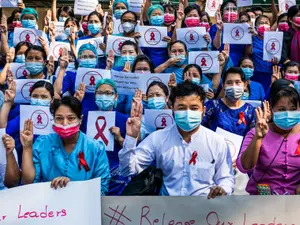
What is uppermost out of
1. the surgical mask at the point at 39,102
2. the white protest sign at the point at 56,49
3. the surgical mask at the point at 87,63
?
the white protest sign at the point at 56,49

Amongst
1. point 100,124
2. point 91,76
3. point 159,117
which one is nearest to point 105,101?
point 100,124

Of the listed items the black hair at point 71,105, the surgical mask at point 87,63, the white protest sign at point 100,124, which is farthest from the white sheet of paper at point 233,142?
the surgical mask at point 87,63

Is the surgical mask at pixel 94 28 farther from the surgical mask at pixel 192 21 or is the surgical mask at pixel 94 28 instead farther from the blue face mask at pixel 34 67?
the blue face mask at pixel 34 67

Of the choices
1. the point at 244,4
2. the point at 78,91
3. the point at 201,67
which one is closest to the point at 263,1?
the point at 244,4

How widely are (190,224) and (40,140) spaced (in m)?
1.48

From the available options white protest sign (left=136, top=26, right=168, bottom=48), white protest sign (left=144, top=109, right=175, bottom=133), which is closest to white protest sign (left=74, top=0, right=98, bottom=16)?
white protest sign (left=136, top=26, right=168, bottom=48)

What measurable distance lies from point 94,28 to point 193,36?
1.81 meters

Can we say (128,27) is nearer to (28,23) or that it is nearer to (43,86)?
(28,23)

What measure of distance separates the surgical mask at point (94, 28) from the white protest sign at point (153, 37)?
1087 millimetres

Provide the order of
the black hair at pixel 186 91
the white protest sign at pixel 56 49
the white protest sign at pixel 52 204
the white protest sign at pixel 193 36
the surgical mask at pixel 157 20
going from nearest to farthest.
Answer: the white protest sign at pixel 52 204, the black hair at pixel 186 91, the white protest sign at pixel 193 36, the white protest sign at pixel 56 49, the surgical mask at pixel 157 20

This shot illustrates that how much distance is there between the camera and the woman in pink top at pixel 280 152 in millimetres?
4105

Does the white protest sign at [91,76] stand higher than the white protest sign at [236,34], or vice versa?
the white protest sign at [236,34]

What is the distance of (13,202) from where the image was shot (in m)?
3.66

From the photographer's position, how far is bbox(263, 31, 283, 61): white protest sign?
786 cm
